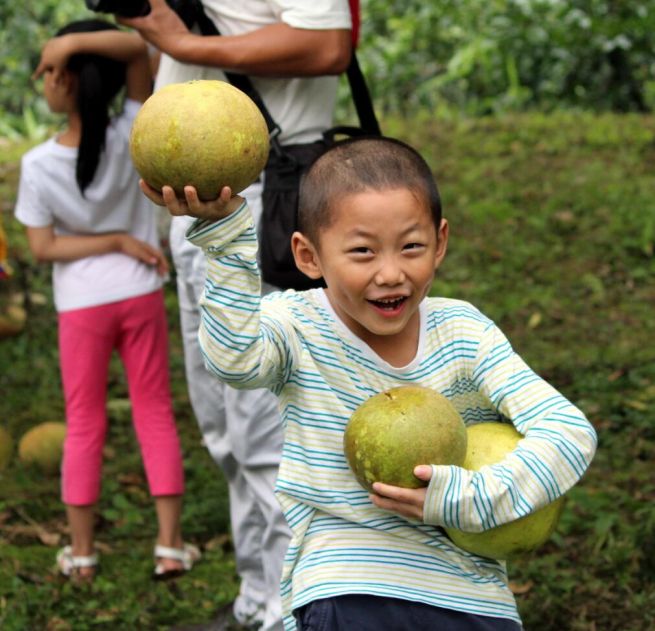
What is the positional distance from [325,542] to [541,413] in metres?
0.48

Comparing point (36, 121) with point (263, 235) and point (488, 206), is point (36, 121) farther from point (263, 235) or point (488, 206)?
point (263, 235)

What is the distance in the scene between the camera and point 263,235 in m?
2.92

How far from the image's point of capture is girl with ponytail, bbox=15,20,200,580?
147 inches

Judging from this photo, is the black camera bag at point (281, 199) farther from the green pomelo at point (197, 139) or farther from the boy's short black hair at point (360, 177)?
the green pomelo at point (197, 139)

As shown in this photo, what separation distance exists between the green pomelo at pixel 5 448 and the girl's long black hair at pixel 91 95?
1.71 meters

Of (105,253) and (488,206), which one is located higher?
(105,253)

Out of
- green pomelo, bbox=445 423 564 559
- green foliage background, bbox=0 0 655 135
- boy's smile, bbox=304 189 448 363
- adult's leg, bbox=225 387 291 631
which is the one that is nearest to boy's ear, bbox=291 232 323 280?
boy's smile, bbox=304 189 448 363

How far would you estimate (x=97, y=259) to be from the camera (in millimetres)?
3875

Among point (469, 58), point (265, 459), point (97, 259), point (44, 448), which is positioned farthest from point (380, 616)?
point (469, 58)

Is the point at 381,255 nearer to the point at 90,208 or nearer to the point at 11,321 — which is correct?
the point at 90,208

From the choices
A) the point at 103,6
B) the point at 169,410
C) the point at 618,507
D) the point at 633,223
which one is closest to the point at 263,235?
the point at 103,6

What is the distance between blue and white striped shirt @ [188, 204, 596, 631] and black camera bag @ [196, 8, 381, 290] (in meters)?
0.62

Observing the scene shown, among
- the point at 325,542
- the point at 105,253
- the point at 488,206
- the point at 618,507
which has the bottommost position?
the point at 488,206

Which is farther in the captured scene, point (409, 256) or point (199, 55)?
point (199, 55)
